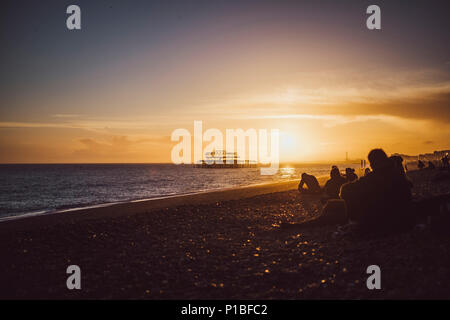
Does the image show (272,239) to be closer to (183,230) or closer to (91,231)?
(183,230)

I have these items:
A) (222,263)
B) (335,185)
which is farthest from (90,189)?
(222,263)

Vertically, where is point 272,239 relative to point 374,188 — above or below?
below

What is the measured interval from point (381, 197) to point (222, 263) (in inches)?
181

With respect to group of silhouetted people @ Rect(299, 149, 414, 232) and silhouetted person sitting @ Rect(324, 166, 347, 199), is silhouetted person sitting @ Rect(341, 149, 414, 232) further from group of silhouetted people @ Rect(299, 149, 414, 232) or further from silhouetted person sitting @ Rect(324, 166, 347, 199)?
silhouetted person sitting @ Rect(324, 166, 347, 199)

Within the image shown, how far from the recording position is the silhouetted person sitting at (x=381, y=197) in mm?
7730

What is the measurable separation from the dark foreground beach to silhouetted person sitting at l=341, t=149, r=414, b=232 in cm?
47

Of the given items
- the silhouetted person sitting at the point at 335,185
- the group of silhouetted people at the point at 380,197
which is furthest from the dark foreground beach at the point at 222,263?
the silhouetted person sitting at the point at 335,185

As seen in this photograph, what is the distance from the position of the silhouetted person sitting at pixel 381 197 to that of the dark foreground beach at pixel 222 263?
18.6 inches

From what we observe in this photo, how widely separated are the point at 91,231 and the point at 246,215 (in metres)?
6.88

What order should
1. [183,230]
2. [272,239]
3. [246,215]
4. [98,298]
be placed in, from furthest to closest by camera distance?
1. [246,215]
2. [183,230]
3. [272,239]
4. [98,298]

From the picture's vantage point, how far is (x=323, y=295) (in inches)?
203

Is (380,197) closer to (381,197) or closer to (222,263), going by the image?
(381,197)
